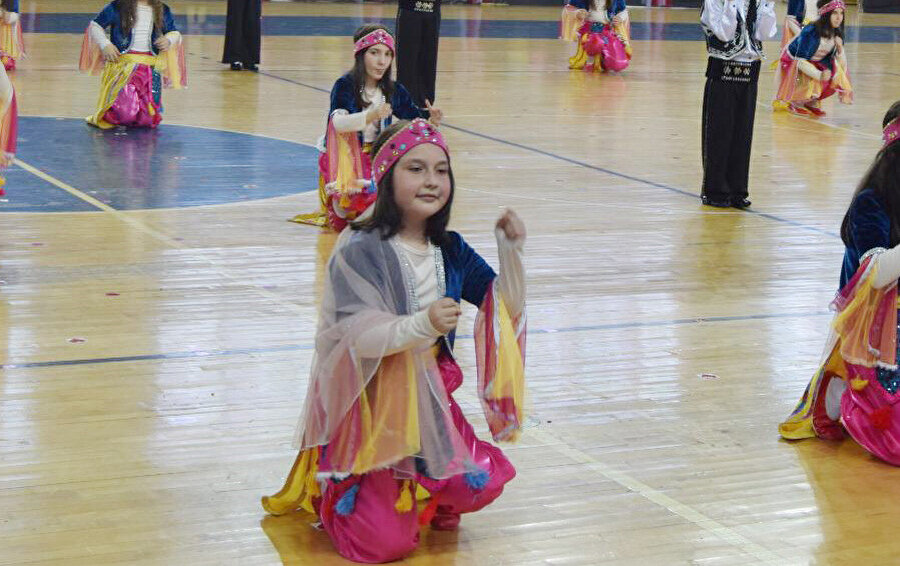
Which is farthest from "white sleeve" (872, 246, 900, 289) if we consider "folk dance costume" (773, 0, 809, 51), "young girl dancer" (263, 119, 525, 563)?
"folk dance costume" (773, 0, 809, 51)

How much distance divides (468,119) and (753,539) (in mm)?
8968

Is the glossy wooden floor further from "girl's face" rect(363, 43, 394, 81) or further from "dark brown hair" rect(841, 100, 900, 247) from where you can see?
"girl's face" rect(363, 43, 394, 81)

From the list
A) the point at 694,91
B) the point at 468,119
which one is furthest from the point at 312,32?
the point at 468,119

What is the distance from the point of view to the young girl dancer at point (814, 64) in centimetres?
1352

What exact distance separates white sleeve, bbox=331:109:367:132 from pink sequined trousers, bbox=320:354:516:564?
Result: 12.6ft

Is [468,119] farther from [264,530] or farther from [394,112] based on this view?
[264,530]

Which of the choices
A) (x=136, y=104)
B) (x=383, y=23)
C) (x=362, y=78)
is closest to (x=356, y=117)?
(x=362, y=78)

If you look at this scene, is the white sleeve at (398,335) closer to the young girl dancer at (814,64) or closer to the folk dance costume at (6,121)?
the folk dance costume at (6,121)

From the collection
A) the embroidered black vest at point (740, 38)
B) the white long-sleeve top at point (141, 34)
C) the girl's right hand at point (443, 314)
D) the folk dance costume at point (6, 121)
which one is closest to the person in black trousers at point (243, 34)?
the white long-sleeve top at point (141, 34)

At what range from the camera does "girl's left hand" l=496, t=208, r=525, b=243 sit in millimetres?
3658

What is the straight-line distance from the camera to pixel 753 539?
12.6 ft

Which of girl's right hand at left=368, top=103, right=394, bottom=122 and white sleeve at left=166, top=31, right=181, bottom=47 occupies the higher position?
white sleeve at left=166, top=31, right=181, bottom=47

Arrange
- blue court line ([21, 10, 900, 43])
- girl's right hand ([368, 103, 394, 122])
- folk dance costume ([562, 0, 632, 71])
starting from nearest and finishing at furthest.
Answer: girl's right hand ([368, 103, 394, 122]) → folk dance costume ([562, 0, 632, 71]) → blue court line ([21, 10, 900, 43])

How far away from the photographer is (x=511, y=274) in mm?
3764
